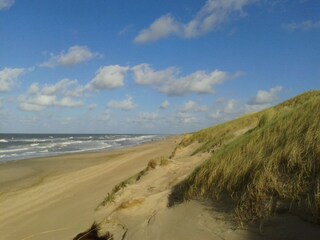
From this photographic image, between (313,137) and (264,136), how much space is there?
1360 millimetres

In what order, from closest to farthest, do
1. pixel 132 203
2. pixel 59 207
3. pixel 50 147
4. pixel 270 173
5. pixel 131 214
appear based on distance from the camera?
pixel 270 173
pixel 131 214
pixel 132 203
pixel 59 207
pixel 50 147

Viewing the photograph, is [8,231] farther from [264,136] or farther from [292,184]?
[292,184]

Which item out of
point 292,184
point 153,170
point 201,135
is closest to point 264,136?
point 292,184

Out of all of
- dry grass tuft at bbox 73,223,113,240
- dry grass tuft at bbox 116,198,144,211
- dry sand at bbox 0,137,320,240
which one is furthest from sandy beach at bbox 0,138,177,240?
dry grass tuft at bbox 116,198,144,211

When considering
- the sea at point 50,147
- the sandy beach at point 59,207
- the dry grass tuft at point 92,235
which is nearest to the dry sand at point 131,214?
the sandy beach at point 59,207

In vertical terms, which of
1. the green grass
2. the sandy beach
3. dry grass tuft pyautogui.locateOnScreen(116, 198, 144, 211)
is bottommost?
the sandy beach

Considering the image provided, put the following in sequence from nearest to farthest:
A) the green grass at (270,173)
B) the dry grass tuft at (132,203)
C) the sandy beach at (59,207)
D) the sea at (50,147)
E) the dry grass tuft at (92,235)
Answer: the green grass at (270,173) → the dry grass tuft at (92,235) → the dry grass tuft at (132,203) → the sandy beach at (59,207) → the sea at (50,147)

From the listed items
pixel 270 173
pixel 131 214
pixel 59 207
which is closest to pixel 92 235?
pixel 131 214

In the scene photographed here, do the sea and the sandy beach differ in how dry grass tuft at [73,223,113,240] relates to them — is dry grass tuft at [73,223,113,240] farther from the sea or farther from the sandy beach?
the sea

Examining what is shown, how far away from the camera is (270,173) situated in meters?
5.04

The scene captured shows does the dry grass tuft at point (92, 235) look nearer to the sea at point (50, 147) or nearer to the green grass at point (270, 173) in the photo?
the green grass at point (270, 173)

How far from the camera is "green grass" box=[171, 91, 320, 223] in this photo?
455cm

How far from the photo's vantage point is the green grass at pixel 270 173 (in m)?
4.55

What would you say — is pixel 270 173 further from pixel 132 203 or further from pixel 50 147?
pixel 50 147
